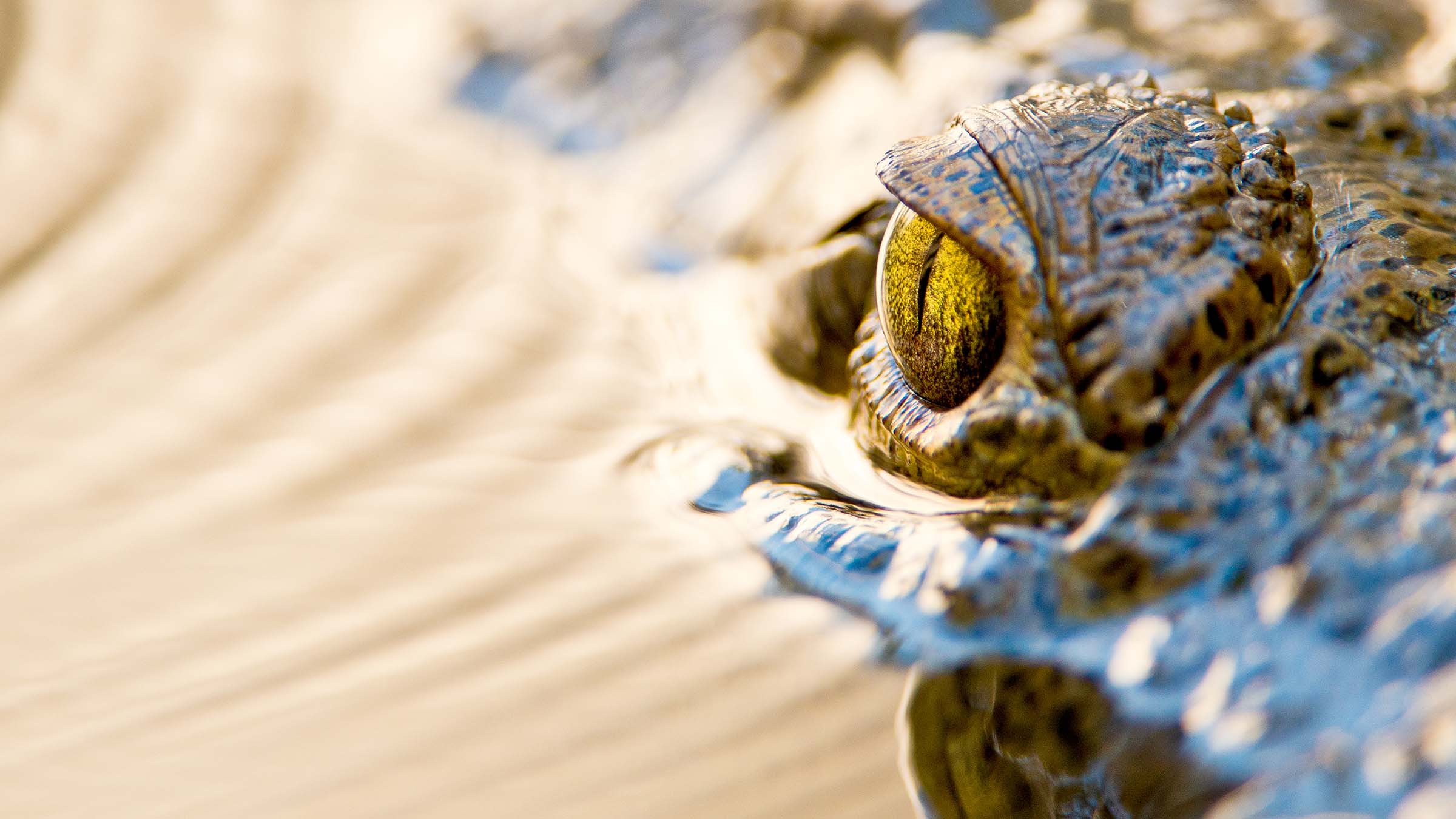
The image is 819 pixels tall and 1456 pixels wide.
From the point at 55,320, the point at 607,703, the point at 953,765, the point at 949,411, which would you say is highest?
the point at 55,320

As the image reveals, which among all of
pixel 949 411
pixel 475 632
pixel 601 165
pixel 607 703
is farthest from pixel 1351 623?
pixel 601 165

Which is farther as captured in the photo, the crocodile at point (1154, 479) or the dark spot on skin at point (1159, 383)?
the dark spot on skin at point (1159, 383)

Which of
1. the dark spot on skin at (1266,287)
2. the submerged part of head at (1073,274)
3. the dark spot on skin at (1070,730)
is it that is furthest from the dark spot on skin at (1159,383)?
the dark spot on skin at (1070,730)

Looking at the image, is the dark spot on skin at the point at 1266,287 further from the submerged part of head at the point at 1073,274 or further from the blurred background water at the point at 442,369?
the blurred background water at the point at 442,369

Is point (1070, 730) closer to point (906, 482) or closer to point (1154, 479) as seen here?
point (1154, 479)

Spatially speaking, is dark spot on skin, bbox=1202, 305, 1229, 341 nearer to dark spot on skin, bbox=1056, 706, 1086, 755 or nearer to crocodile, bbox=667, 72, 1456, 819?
crocodile, bbox=667, 72, 1456, 819

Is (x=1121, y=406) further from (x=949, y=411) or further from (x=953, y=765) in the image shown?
A: (x=953, y=765)

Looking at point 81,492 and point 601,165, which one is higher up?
point 81,492
